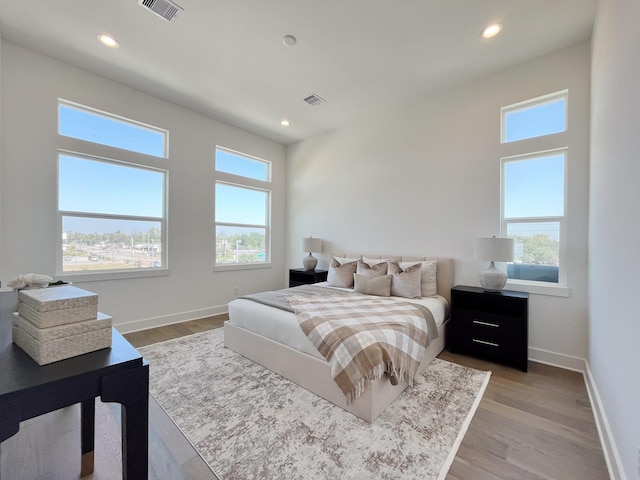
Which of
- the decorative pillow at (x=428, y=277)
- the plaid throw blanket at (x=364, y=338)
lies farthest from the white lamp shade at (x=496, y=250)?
the plaid throw blanket at (x=364, y=338)

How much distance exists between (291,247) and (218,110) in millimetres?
2770

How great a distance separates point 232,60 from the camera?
305cm

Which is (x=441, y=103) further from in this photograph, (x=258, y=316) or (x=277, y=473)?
(x=277, y=473)

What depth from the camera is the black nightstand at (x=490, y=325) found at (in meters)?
2.70

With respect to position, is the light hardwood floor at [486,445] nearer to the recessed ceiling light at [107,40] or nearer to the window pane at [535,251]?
the window pane at [535,251]

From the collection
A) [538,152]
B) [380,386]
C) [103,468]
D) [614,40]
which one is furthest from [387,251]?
[103,468]

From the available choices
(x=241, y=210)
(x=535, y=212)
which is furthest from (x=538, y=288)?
(x=241, y=210)

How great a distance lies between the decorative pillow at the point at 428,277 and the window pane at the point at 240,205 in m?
2.99

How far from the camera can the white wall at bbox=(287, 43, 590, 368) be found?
109 inches

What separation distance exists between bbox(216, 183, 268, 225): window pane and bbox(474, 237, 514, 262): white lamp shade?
3830mm

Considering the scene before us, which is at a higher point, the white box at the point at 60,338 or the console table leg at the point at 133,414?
the white box at the point at 60,338

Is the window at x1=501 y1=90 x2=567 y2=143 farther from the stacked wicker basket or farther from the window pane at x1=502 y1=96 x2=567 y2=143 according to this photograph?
the stacked wicker basket

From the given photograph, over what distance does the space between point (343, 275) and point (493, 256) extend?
6.14 ft

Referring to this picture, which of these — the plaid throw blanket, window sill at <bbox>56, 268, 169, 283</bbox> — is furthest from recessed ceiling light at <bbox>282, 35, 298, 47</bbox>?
window sill at <bbox>56, 268, 169, 283</bbox>
